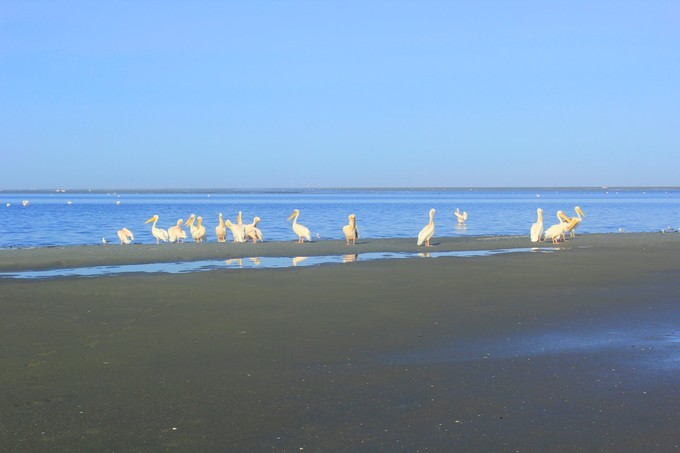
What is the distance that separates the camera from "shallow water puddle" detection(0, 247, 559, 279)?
46.3 feet

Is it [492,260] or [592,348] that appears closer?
[592,348]

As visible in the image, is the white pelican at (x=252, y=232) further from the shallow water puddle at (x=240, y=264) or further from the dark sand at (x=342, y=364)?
the dark sand at (x=342, y=364)

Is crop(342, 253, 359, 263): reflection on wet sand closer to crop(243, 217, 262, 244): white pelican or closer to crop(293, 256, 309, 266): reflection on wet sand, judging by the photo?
crop(293, 256, 309, 266): reflection on wet sand

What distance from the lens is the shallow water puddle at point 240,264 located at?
556 inches

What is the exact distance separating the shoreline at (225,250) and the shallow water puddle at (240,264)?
651 mm

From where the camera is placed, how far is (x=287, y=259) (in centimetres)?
1711

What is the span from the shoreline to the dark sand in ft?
13.4

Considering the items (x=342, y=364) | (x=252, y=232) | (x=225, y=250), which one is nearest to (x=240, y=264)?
(x=225, y=250)

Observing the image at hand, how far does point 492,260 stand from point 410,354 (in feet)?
30.6

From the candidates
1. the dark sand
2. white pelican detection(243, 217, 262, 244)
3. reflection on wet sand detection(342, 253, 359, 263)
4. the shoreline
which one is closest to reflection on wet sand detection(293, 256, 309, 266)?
the shoreline

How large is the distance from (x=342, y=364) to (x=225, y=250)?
13139mm

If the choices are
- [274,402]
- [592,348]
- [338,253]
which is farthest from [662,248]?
[274,402]

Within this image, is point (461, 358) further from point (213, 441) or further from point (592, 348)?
point (213, 441)

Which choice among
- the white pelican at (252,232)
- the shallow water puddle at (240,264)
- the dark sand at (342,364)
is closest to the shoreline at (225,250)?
the shallow water puddle at (240,264)
